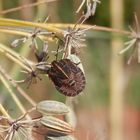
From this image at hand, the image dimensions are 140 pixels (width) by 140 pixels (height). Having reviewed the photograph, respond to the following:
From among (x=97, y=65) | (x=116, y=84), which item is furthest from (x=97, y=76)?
(x=116, y=84)

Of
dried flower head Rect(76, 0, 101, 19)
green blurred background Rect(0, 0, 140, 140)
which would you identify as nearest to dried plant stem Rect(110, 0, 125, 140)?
green blurred background Rect(0, 0, 140, 140)

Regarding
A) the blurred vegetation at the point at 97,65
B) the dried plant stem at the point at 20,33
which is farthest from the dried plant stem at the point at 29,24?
the blurred vegetation at the point at 97,65

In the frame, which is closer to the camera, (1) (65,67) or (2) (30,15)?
(1) (65,67)

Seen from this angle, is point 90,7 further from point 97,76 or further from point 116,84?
point 97,76

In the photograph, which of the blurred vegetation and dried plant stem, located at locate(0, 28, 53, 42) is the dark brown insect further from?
the blurred vegetation

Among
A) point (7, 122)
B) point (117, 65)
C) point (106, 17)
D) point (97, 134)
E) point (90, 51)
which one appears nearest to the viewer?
point (7, 122)

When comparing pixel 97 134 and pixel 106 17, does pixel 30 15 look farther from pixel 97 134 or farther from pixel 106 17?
pixel 97 134

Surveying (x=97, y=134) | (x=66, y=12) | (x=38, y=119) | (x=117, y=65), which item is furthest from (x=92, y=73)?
(x=38, y=119)

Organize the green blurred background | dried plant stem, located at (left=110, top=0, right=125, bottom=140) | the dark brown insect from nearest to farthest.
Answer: the dark brown insect
dried plant stem, located at (left=110, top=0, right=125, bottom=140)
the green blurred background

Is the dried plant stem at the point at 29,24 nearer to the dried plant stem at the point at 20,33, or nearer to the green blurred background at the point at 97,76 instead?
the dried plant stem at the point at 20,33
